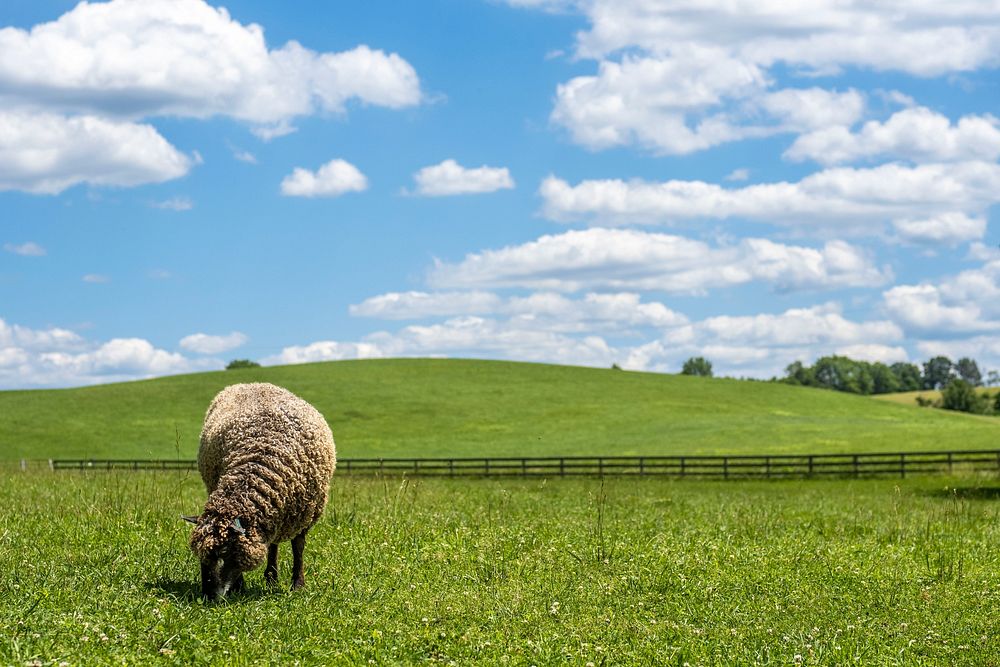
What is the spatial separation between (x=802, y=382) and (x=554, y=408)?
105449mm

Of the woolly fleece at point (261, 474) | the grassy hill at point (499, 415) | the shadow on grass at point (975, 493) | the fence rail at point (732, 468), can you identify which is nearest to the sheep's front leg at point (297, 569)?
the woolly fleece at point (261, 474)

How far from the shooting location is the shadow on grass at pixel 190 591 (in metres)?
10.4

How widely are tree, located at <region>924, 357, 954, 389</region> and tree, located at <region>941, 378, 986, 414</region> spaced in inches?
2715

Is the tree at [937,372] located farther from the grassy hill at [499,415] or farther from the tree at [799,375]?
the grassy hill at [499,415]

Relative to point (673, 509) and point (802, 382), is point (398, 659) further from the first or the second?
point (802, 382)

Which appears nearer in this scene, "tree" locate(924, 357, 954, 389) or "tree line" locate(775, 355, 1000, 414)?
"tree line" locate(775, 355, 1000, 414)

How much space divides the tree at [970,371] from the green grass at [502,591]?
646 ft

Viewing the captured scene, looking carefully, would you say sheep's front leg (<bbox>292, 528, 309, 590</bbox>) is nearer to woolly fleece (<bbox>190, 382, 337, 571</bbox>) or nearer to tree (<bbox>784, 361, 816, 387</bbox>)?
woolly fleece (<bbox>190, 382, 337, 571</bbox>)

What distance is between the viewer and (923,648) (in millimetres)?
10102

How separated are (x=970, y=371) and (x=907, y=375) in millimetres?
24961

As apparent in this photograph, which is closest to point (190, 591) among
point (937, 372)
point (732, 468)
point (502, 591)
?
point (502, 591)

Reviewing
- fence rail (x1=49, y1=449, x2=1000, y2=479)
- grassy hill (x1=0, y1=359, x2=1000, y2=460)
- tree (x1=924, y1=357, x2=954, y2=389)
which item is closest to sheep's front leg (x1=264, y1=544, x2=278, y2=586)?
fence rail (x1=49, y1=449, x2=1000, y2=479)

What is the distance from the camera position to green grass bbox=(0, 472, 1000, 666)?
30.3 ft

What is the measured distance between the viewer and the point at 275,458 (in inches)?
445
